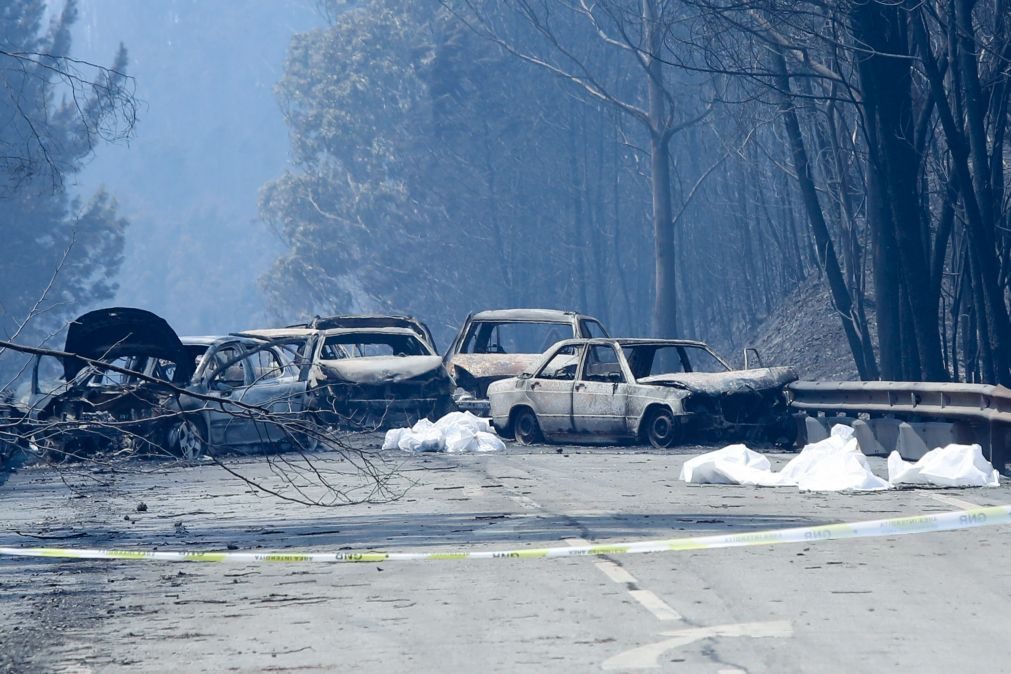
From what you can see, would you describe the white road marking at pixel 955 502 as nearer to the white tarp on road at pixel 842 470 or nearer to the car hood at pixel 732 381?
the white tarp on road at pixel 842 470

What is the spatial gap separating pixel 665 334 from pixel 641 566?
3197 cm

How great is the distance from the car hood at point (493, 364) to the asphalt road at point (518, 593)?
10.8m

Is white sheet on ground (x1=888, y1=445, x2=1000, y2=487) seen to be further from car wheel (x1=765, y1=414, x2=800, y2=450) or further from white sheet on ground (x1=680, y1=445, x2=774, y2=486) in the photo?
car wheel (x1=765, y1=414, x2=800, y2=450)

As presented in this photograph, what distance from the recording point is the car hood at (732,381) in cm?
1905

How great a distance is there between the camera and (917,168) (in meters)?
22.0

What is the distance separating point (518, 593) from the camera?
8.46 meters

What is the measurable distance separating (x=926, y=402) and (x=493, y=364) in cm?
961

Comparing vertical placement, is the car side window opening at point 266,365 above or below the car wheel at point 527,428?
above

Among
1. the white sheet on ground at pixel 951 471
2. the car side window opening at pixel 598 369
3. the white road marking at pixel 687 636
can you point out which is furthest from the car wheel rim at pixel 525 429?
the white road marking at pixel 687 636

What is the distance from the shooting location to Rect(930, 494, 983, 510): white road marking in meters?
11.9

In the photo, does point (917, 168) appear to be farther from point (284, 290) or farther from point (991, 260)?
point (284, 290)

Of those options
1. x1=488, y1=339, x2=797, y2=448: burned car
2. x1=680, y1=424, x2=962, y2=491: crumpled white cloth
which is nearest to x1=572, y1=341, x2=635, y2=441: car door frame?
x1=488, y1=339, x2=797, y2=448: burned car

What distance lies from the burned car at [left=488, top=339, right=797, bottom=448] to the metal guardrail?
45 centimetres

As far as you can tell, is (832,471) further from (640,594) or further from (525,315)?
(525,315)
